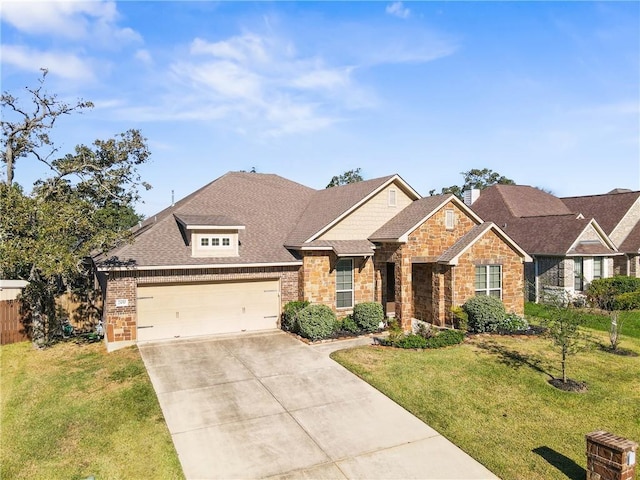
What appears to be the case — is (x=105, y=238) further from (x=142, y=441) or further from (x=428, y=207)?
(x=428, y=207)

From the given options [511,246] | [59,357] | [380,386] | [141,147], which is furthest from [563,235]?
[59,357]

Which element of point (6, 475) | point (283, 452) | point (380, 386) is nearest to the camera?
point (6, 475)

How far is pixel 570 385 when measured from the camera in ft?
38.4

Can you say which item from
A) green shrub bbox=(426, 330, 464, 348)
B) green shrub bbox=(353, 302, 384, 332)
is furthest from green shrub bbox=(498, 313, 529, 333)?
green shrub bbox=(353, 302, 384, 332)

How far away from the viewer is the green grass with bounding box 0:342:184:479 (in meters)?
7.91

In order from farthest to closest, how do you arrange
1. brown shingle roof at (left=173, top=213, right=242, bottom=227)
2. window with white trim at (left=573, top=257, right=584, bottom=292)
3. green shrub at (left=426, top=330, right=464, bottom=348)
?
window with white trim at (left=573, top=257, right=584, bottom=292), brown shingle roof at (left=173, top=213, right=242, bottom=227), green shrub at (left=426, top=330, right=464, bottom=348)

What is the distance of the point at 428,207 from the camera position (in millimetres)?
18984

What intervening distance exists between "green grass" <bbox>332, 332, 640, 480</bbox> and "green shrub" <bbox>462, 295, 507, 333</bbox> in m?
1.35

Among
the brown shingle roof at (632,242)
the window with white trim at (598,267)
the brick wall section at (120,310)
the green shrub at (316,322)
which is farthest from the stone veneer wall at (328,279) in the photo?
the brown shingle roof at (632,242)

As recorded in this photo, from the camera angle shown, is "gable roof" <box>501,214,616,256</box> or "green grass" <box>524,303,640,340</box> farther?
"gable roof" <box>501,214,616,256</box>

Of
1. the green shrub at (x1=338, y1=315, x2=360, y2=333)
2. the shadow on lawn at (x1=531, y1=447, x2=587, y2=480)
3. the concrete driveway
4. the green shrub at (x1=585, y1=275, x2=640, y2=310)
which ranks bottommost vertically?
the shadow on lawn at (x1=531, y1=447, x2=587, y2=480)

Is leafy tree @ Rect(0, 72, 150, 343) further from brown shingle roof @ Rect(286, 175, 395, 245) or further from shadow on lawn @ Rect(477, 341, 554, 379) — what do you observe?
shadow on lawn @ Rect(477, 341, 554, 379)

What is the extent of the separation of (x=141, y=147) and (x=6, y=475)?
49.5 ft

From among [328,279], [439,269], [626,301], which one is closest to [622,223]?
[626,301]
